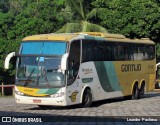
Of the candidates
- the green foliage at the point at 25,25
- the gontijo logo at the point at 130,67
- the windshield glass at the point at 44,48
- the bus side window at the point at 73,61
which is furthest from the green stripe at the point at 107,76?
the green foliage at the point at 25,25

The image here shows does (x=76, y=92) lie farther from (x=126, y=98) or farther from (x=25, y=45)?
(x=126, y=98)

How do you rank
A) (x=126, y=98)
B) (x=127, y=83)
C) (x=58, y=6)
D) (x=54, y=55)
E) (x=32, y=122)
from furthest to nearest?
(x=58, y=6)
(x=126, y=98)
(x=127, y=83)
(x=54, y=55)
(x=32, y=122)

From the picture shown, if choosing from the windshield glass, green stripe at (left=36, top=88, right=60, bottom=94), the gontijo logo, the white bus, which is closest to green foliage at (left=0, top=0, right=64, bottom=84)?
the gontijo logo

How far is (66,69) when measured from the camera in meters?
19.5

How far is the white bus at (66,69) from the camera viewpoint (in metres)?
19.4

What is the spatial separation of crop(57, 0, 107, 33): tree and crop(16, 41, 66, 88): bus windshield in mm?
18879

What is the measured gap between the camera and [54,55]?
19656 mm

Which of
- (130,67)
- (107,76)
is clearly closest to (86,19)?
(130,67)

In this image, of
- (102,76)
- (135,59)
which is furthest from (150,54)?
(102,76)

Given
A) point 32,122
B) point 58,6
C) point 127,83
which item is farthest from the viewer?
point 58,6

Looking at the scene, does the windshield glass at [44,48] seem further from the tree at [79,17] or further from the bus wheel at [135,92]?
the tree at [79,17]

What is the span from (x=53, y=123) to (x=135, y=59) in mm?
13622

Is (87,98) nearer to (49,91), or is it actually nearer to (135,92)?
(49,91)

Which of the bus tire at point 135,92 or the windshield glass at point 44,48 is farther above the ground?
the windshield glass at point 44,48
